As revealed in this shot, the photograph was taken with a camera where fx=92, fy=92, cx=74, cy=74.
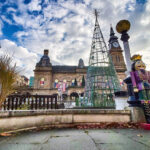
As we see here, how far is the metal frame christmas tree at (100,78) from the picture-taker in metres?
8.27

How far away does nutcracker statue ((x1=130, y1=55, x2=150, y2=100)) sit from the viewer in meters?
3.19

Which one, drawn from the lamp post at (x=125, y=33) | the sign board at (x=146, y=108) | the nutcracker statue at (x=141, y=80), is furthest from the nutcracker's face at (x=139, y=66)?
the lamp post at (x=125, y=33)

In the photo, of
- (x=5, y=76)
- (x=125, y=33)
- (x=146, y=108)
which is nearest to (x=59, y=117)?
(x=5, y=76)

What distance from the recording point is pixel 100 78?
977 cm

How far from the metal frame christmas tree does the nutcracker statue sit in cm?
481

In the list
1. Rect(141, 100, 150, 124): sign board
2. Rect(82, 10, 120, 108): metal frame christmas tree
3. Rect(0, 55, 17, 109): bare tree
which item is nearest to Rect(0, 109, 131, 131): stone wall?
Rect(141, 100, 150, 124): sign board

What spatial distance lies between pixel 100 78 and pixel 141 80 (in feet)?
21.3

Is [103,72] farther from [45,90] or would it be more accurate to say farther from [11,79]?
[45,90]

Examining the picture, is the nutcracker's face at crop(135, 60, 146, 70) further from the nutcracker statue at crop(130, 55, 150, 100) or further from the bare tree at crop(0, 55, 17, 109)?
the bare tree at crop(0, 55, 17, 109)

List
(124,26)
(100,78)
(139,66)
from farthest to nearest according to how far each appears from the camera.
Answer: (100,78) → (124,26) → (139,66)

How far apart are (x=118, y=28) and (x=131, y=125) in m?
5.20

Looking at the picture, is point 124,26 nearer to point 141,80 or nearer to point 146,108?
point 141,80

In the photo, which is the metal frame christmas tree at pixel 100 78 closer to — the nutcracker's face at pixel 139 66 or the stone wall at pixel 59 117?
the stone wall at pixel 59 117

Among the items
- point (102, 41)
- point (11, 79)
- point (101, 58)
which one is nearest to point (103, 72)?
point (101, 58)
